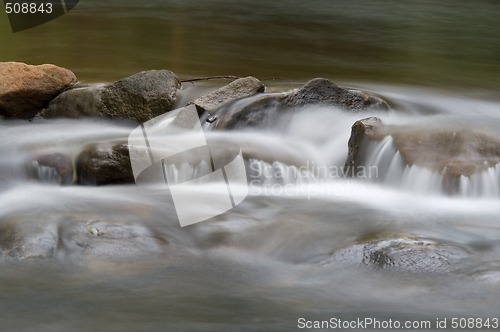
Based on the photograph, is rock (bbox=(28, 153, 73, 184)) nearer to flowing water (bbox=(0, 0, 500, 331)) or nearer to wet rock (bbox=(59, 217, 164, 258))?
flowing water (bbox=(0, 0, 500, 331))

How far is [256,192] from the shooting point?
19.5 ft

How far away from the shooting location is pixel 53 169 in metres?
6.20

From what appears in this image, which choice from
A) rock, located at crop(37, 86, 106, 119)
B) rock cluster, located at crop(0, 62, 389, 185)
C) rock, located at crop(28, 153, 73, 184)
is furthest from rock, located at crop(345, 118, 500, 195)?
rock, located at crop(37, 86, 106, 119)

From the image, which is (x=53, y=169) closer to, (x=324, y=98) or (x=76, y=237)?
(x=76, y=237)

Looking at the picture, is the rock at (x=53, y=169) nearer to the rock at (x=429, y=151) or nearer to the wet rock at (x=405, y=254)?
the rock at (x=429, y=151)

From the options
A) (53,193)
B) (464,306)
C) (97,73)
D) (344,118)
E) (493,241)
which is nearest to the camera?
(464,306)

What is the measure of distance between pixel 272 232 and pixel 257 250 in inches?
12.2

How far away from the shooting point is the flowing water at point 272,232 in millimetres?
4031

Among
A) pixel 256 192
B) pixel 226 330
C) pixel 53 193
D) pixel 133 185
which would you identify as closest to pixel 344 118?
pixel 256 192

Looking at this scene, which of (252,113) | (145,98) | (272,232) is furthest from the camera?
(145,98)

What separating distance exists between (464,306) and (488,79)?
231 inches

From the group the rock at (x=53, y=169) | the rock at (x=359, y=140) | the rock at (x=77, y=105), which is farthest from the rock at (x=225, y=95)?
the rock at (x=53, y=169)

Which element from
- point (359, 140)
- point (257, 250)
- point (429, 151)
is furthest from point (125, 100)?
point (257, 250)

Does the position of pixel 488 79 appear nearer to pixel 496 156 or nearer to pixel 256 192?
pixel 496 156
